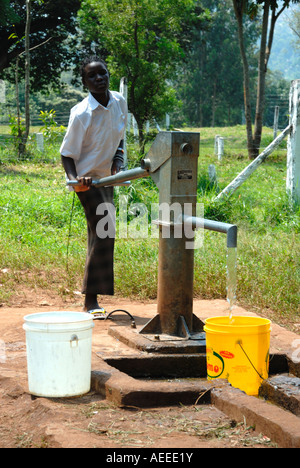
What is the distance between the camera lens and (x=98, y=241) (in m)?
4.70

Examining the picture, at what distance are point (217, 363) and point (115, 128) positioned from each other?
1.97 meters

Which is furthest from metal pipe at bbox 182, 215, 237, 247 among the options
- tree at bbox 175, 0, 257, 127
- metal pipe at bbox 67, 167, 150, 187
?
tree at bbox 175, 0, 257, 127

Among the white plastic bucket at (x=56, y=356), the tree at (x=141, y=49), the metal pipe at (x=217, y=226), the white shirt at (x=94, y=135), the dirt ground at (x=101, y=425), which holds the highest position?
the tree at (x=141, y=49)

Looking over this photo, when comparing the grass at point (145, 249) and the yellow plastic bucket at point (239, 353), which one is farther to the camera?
the grass at point (145, 249)

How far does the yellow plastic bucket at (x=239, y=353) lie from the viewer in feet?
10.7

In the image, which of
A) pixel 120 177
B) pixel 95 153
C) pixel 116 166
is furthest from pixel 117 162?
pixel 120 177

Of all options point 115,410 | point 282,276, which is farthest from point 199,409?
point 282,276

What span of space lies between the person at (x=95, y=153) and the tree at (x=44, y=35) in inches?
729

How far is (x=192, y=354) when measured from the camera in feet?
12.1

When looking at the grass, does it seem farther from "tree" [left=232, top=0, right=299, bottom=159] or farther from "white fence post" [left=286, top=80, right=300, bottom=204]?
"tree" [left=232, top=0, right=299, bottom=159]

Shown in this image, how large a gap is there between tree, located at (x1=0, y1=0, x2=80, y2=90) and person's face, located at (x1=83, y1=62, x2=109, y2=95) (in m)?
18.5

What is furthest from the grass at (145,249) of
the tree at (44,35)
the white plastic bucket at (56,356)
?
the tree at (44,35)

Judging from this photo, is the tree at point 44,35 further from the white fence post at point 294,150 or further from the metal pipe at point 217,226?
the metal pipe at point 217,226
